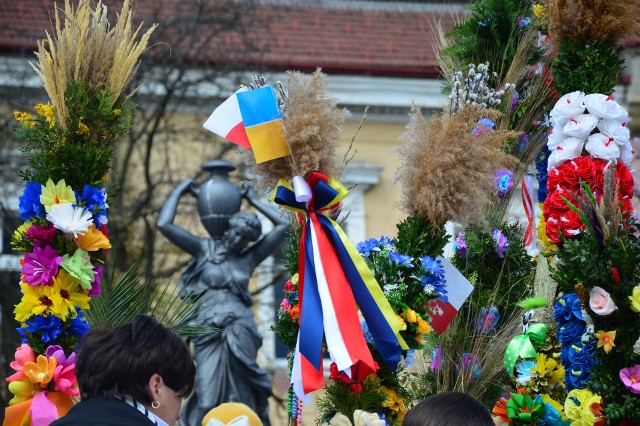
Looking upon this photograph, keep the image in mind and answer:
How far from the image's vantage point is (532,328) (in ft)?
15.2

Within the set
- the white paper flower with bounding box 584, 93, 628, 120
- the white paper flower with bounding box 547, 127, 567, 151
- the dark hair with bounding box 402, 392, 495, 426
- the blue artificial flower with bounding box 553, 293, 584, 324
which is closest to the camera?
the dark hair with bounding box 402, 392, 495, 426

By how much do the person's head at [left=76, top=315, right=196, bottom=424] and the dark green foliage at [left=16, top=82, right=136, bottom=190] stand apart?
1241 mm

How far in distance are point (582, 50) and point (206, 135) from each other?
896 centimetres

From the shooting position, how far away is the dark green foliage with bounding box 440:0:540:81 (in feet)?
17.1

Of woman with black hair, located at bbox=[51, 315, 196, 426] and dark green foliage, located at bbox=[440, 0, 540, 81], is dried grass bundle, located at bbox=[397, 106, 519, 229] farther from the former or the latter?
woman with black hair, located at bbox=[51, 315, 196, 426]

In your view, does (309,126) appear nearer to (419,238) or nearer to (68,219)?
(419,238)

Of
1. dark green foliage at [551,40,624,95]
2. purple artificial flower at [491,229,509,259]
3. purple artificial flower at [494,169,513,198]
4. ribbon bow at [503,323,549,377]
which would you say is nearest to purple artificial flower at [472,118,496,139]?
dark green foliage at [551,40,624,95]

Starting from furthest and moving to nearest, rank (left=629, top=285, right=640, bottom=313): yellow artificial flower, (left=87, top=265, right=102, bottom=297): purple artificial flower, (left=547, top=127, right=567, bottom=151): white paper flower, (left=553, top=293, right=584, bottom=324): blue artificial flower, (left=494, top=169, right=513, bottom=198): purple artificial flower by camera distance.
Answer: (left=494, top=169, right=513, bottom=198): purple artificial flower
(left=87, top=265, right=102, bottom=297): purple artificial flower
(left=547, top=127, right=567, bottom=151): white paper flower
(left=553, top=293, right=584, bottom=324): blue artificial flower
(left=629, top=285, right=640, bottom=313): yellow artificial flower

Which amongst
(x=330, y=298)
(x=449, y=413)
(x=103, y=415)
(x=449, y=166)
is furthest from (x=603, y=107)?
(x=103, y=415)

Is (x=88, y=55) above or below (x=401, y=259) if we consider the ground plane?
above

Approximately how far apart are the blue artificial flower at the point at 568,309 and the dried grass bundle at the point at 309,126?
0.95 metres

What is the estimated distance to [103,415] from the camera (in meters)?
3.11

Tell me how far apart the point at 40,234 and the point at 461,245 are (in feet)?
6.06

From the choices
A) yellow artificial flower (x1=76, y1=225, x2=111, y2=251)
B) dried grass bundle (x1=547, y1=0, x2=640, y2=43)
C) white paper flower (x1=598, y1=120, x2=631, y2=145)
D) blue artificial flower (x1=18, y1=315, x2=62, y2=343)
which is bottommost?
blue artificial flower (x1=18, y1=315, x2=62, y2=343)
